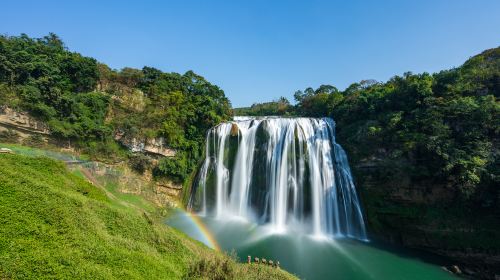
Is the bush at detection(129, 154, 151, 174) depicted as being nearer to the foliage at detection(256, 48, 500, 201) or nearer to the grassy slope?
the grassy slope

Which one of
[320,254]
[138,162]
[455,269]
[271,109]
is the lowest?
[455,269]

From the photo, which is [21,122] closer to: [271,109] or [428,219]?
[428,219]

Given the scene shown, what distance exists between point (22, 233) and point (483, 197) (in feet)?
67.6

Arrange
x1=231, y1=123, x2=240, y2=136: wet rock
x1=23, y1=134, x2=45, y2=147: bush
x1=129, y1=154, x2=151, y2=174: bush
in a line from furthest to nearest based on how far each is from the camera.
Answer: x1=231, y1=123, x2=240, y2=136: wet rock < x1=129, y1=154, x2=151, y2=174: bush < x1=23, y1=134, x2=45, y2=147: bush

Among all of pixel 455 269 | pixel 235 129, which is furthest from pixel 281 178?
pixel 455 269

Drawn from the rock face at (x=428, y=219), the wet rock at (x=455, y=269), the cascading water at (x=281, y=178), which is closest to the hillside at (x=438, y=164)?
the rock face at (x=428, y=219)

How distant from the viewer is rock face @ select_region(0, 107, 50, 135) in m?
16.4

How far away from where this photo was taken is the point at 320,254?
14453 millimetres

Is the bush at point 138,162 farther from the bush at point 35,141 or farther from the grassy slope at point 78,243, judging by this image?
the grassy slope at point 78,243

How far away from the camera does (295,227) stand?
18.6 m

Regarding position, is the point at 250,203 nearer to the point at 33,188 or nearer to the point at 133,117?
the point at 133,117

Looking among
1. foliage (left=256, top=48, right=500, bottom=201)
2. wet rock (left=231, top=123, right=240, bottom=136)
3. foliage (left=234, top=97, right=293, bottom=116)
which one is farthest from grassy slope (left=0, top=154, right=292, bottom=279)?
foliage (left=234, top=97, right=293, bottom=116)

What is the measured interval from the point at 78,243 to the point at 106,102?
1840 centimetres

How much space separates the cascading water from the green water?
179 cm
